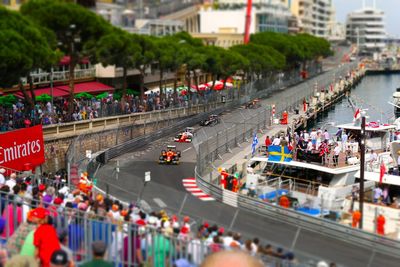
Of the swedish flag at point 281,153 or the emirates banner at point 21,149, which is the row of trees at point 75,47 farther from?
the swedish flag at point 281,153

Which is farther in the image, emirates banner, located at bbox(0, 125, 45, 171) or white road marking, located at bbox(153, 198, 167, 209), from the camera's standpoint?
emirates banner, located at bbox(0, 125, 45, 171)

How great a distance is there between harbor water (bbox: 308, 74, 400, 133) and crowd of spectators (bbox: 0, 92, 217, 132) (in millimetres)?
16640

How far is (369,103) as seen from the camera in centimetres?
10056

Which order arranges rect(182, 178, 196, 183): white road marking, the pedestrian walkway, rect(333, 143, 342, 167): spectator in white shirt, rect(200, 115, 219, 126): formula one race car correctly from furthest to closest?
rect(200, 115, 219, 126): formula one race car
rect(333, 143, 342, 167): spectator in white shirt
rect(182, 178, 196, 183): white road marking
the pedestrian walkway

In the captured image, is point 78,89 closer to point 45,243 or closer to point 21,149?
point 21,149

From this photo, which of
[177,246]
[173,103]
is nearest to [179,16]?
[173,103]

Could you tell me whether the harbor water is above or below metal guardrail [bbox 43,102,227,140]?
below

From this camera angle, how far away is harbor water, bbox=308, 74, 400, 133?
71.4 metres

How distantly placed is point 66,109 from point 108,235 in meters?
37.2

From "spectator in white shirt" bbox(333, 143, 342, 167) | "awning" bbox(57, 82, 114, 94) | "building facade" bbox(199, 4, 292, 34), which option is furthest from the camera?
"building facade" bbox(199, 4, 292, 34)

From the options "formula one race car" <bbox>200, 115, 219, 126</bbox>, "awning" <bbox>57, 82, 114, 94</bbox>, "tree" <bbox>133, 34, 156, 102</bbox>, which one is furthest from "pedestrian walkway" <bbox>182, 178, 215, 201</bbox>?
"awning" <bbox>57, 82, 114, 94</bbox>

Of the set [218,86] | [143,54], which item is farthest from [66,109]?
[218,86]

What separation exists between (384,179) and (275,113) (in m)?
29.9

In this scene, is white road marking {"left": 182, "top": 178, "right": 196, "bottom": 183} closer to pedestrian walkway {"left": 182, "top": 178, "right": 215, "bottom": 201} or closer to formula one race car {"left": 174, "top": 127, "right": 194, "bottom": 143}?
pedestrian walkway {"left": 182, "top": 178, "right": 215, "bottom": 201}
